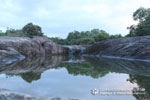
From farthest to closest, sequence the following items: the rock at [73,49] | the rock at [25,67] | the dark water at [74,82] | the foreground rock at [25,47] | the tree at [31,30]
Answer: the tree at [31,30], the rock at [73,49], the foreground rock at [25,47], the rock at [25,67], the dark water at [74,82]

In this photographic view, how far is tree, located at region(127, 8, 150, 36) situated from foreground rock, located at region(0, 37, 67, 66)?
1332cm

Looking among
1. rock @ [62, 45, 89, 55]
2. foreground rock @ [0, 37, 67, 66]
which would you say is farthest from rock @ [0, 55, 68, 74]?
rock @ [62, 45, 89, 55]

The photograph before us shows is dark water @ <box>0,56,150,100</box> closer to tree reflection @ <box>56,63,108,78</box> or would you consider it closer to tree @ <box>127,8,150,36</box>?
tree reflection @ <box>56,63,108,78</box>

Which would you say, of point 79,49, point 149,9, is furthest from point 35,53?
point 149,9

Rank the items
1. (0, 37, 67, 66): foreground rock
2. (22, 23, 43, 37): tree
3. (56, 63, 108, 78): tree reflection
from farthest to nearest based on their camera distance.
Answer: (22, 23, 43, 37): tree < (0, 37, 67, 66): foreground rock < (56, 63, 108, 78): tree reflection

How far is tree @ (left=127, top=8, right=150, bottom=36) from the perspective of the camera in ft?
73.6

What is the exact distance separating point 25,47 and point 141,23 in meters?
20.3

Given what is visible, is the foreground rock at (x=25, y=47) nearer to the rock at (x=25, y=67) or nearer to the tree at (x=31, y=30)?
the rock at (x=25, y=67)

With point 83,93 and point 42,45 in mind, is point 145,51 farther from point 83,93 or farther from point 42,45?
point 42,45

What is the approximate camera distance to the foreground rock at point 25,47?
1301 centimetres

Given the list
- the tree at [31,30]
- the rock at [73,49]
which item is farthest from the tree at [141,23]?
the tree at [31,30]

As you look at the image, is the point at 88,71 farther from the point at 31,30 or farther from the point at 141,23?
the point at 31,30

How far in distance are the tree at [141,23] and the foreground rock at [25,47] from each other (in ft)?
43.7

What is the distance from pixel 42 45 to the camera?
21.6 meters
